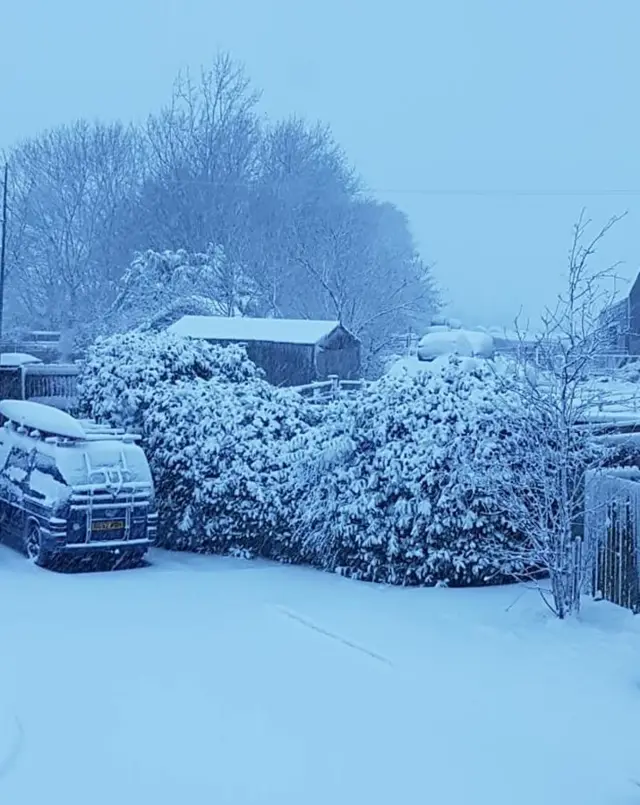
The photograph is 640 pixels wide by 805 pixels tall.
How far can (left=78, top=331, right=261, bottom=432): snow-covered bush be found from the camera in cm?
1310

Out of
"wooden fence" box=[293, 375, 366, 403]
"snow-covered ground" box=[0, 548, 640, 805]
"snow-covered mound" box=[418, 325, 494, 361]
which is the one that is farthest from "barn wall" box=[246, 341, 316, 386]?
"snow-covered ground" box=[0, 548, 640, 805]

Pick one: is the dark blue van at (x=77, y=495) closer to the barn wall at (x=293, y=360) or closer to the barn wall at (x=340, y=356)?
the barn wall at (x=293, y=360)

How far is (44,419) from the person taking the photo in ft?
37.5

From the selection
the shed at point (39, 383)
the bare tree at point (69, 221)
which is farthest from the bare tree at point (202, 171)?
the shed at point (39, 383)

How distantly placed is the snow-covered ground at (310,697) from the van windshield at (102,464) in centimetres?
143

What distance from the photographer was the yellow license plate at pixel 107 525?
35.1 feet

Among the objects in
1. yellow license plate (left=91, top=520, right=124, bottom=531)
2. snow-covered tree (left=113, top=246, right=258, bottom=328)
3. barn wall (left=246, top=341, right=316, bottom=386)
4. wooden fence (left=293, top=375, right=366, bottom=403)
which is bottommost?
yellow license plate (left=91, top=520, right=124, bottom=531)

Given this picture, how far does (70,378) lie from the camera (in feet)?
67.6

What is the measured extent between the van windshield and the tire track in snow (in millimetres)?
2898

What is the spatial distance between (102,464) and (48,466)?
0.64 meters

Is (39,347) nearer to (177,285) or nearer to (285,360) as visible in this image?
(177,285)

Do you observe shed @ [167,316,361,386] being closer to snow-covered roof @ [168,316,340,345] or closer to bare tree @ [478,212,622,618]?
snow-covered roof @ [168,316,340,345]

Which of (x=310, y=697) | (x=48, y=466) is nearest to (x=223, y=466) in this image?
(x=48, y=466)

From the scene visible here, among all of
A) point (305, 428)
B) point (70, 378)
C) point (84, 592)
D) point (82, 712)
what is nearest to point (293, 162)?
point (70, 378)
